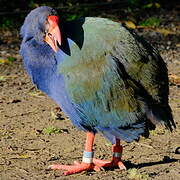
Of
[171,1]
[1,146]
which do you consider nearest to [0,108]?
[1,146]

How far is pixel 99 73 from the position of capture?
202 inches

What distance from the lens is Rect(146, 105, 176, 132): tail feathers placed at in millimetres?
5277

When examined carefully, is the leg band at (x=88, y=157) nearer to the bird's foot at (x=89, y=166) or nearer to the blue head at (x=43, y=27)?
the bird's foot at (x=89, y=166)

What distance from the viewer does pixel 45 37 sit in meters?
Answer: 5.33

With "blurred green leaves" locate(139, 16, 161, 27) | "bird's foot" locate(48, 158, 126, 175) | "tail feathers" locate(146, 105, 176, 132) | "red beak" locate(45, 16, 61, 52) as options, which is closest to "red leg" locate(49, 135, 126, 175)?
"bird's foot" locate(48, 158, 126, 175)

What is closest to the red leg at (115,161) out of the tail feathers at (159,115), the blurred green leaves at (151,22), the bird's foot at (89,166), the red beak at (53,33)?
the bird's foot at (89,166)

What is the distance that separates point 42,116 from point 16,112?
1.07 feet

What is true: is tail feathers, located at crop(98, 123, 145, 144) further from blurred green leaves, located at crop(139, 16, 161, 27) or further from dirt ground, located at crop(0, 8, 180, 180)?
blurred green leaves, located at crop(139, 16, 161, 27)

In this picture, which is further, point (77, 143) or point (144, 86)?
point (77, 143)

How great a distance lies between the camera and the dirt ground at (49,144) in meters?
5.50

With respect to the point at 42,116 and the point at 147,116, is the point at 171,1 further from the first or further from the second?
the point at 147,116

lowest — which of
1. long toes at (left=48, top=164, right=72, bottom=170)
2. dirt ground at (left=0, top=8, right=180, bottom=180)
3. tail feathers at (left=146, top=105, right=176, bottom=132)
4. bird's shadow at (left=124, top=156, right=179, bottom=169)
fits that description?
dirt ground at (left=0, top=8, right=180, bottom=180)

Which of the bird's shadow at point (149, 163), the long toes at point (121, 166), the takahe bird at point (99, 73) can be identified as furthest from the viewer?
the bird's shadow at point (149, 163)

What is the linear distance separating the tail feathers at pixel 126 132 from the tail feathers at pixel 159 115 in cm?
10
